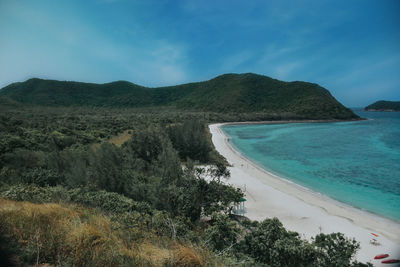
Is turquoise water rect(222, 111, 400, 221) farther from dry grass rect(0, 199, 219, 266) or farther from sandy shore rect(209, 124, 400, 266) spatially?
dry grass rect(0, 199, 219, 266)

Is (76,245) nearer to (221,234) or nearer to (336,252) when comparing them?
(221,234)

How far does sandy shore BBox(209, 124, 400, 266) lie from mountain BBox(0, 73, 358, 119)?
86790 mm

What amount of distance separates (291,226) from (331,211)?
474cm

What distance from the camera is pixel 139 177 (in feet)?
33.8

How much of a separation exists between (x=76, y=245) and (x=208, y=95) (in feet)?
412

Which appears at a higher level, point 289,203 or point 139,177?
point 139,177

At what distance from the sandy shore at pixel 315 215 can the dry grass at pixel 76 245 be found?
26.5ft

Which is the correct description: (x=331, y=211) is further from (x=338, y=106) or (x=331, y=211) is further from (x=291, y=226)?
(x=338, y=106)

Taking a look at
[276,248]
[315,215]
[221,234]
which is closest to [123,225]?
[221,234]

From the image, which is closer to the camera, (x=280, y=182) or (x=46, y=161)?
(x=46, y=161)

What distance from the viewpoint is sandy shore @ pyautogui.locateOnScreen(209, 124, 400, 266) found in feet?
29.7

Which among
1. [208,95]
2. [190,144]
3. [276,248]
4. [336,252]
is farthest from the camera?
[208,95]

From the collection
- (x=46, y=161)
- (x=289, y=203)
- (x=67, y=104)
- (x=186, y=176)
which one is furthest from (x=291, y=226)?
(x=67, y=104)

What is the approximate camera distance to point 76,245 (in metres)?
2.61
